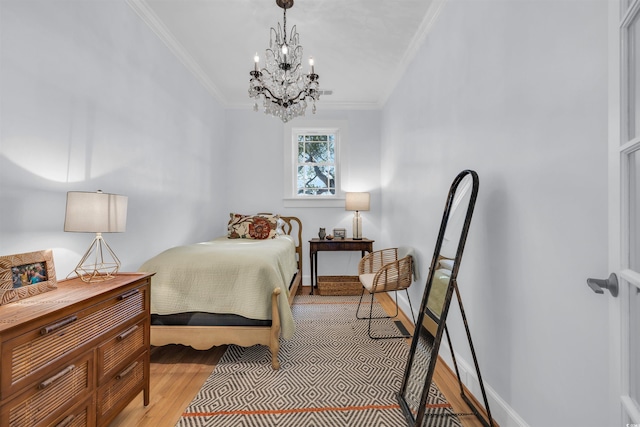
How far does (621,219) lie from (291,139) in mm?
4250

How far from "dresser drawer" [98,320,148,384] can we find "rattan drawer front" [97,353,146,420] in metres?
0.05

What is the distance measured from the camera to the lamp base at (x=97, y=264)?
1645 millimetres

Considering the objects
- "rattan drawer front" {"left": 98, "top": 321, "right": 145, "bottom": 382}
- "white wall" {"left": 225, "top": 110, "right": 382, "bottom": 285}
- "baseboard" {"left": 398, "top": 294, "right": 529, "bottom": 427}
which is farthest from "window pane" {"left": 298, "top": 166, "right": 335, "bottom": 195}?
"rattan drawer front" {"left": 98, "top": 321, "right": 145, "bottom": 382}

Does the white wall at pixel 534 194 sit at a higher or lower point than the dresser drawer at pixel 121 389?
higher

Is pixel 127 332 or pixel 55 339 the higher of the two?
pixel 55 339

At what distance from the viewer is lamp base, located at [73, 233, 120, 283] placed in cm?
164

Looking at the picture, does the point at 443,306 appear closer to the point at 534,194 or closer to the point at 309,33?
the point at 534,194

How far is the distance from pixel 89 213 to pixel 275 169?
324cm

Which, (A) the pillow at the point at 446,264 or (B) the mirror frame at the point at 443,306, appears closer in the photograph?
(B) the mirror frame at the point at 443,306

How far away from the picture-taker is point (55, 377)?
1.12 m

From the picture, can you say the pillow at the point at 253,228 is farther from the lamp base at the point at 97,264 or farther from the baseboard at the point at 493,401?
the baseboard at the point at 493,401

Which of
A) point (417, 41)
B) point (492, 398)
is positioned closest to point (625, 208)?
point (492, 398)

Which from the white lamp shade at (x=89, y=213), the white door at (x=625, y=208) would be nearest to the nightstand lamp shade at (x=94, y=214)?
the white lamp shade at (x=89, y=213)

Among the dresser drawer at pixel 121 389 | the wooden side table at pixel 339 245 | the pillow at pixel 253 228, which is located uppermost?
the pillow at pixel 253 228
